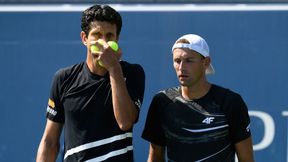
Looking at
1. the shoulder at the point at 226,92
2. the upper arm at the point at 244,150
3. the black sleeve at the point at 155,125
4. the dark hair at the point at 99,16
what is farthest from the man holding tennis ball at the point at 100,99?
the upper arm at the point at 244,150

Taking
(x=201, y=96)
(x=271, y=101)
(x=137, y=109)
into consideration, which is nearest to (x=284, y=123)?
(x=271, y=101)

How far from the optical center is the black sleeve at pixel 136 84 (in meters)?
1.89

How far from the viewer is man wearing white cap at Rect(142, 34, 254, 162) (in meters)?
1.94

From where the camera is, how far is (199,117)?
1.96 meters

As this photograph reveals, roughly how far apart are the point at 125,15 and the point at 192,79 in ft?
3.54

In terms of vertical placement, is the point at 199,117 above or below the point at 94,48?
below

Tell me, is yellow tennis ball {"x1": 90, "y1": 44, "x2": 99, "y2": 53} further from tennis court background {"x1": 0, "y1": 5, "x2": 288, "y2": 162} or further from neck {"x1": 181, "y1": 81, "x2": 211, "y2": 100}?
tennis court background {"x1": 0, "y1": 5, "x2": 288, "y2": 162}

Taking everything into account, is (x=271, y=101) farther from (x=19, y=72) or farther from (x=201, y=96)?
(x=19, y=72)

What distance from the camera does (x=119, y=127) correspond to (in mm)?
1836

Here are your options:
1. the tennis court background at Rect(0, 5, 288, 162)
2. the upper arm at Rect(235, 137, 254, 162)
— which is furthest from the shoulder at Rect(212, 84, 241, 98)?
the tennis court background at Rect(0, 5, 288, 162)

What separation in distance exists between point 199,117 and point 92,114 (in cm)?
42

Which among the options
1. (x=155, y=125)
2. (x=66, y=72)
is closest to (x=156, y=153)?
(x=155, y=125)

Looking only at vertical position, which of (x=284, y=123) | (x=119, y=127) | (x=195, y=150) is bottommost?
(x=284, y=123)

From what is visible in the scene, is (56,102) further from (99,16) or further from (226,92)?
(226,92)
